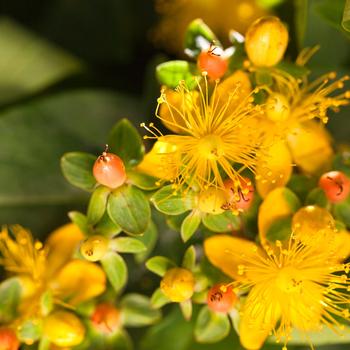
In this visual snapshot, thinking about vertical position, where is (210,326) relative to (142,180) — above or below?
below

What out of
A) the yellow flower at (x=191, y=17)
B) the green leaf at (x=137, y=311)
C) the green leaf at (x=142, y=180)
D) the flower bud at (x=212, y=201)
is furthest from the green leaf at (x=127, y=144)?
the yellow flower at (x=191, y=17)

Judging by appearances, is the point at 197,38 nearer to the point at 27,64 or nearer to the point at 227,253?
the point at 227,253

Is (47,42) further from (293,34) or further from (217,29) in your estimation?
(293,34)

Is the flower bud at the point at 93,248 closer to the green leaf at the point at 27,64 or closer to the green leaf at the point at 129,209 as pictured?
the green leaf at the point at 129,209

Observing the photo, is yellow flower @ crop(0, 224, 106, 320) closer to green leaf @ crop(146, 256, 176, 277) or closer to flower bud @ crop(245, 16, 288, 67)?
green leaf @ crop(146, 256, 176, 277)

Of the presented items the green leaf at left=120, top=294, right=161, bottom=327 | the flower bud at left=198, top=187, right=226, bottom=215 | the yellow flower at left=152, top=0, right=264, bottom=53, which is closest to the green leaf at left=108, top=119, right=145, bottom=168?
the flower bud at left=198, top=187, right=226, bottom=215

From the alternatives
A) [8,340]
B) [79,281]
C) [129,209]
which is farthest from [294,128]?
[8,340]

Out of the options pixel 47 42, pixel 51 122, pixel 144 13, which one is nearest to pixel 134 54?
pixel 144 13
